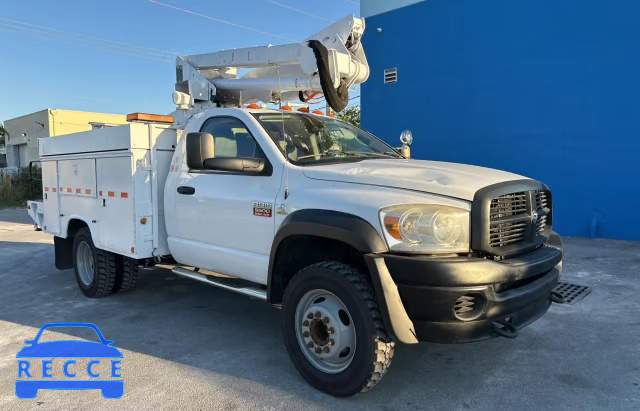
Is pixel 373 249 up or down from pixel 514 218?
down

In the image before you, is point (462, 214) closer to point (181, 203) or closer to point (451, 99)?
point (181, 203)

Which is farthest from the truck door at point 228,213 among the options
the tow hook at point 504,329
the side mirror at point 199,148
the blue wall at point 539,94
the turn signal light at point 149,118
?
the blue wall at point 539,94

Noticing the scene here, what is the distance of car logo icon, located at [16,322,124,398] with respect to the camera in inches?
130

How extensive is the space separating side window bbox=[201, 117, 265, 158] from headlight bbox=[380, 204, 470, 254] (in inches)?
60.2

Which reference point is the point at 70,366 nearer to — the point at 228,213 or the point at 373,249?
the point at 228,213

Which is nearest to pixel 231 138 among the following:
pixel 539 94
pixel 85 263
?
pixel 85 263

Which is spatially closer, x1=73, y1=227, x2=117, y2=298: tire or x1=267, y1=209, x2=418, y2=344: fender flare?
x1=267, y1=209, x2=418, y2=344: fender flare

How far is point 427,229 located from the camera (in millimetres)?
2805

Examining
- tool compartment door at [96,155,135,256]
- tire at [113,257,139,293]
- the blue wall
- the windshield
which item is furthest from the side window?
the blue wall

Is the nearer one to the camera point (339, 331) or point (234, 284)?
point (339, 331)

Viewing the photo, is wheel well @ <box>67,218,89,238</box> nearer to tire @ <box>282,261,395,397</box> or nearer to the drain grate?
tire @ <box>282,261,395,397</box>

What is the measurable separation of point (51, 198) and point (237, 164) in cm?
402

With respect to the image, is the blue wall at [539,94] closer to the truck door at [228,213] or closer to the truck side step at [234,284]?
the truck door at [228,213]

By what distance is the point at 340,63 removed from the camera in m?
5.05
